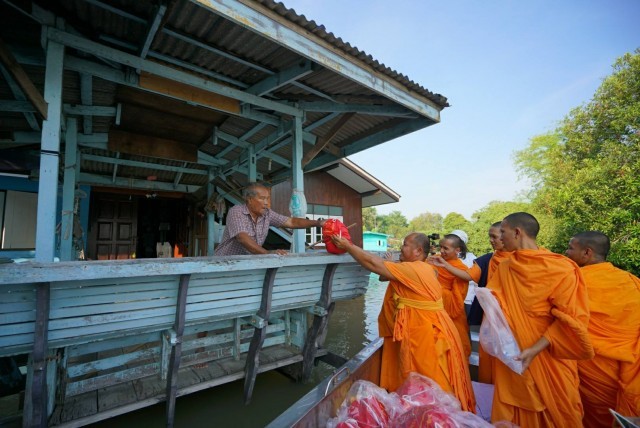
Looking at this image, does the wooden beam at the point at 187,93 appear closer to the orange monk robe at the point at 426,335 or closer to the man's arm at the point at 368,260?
the man's arm at the point at 368,260

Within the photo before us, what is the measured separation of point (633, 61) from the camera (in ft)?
39.7

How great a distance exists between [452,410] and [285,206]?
10.1 metres

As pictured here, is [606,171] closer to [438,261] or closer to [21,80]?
[438,261]

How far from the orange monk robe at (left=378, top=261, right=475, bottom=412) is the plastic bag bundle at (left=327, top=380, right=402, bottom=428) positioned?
2.36 feet

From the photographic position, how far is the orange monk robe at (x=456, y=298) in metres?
3.58

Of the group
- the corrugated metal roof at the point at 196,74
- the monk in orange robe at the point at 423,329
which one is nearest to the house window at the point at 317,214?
the corrugated metal roof at the point at 196,74

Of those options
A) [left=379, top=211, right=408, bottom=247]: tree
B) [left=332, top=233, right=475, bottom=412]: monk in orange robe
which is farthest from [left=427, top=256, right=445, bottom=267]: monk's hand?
[left=379, top=211, right=408, bottom=247]: tree

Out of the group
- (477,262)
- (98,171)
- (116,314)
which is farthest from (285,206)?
(116,314)

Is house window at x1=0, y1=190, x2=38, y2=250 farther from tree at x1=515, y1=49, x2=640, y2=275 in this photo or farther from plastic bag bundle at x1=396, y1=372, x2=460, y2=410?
tree at x1=515, y1=49, x2=640, y2=275

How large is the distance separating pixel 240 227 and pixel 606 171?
459 inches

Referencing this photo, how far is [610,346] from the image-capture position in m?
2.47

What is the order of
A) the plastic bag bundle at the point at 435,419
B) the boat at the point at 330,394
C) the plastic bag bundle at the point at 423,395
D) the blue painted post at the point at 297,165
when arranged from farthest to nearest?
1. the blue painted post at the point at 297,165
2. the plastic bag bundle at the point at 423,395
3. the boat at the point at 330,394
4. the plastic bag bundle at the point at 435,419

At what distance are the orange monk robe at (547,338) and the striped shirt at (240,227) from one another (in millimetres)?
2469

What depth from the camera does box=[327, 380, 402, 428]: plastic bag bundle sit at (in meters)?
1.68
